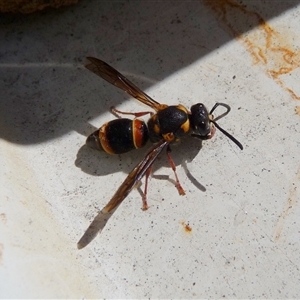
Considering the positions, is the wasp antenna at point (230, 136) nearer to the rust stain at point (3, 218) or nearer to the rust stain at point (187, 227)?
the rust stain at point (187, 227)

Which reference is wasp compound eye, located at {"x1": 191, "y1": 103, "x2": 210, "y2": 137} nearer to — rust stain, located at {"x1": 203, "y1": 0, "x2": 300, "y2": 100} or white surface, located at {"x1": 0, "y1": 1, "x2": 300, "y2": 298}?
white surface, located at {"x1": 0, "y1": 1, "x2": 300, "y2": 298}

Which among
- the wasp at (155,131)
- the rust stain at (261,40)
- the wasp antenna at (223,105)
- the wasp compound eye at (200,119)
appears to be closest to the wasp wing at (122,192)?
the wasp at (155,131)

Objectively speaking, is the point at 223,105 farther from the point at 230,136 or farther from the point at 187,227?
the point at 187,227

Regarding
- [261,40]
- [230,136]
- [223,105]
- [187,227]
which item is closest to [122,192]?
[187,227]

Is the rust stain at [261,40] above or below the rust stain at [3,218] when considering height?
above

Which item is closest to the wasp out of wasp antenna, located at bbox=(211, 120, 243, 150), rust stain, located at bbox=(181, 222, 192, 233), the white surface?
wasp antenna, located at bbox=(211, 120, 243, 150)

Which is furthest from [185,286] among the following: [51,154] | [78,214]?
[51,154]
